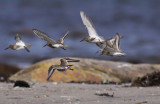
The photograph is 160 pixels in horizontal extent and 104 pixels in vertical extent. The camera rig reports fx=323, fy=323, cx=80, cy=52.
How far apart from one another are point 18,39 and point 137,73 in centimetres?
1051

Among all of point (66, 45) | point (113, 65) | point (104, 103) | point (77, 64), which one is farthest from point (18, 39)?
point (113, 65)

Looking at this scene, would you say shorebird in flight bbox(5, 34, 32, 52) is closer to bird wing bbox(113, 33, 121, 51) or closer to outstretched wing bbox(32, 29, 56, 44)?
outstretched wing bbox(32, 29, 56, 44)

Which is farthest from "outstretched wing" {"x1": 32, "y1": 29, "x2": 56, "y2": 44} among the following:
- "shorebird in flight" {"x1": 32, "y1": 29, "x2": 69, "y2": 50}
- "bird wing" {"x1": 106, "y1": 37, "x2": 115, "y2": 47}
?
"bird wing" {"x1": 106, "y1": 37, "x2": 115, "y2": 47}

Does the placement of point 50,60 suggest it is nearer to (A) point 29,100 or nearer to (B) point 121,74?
(B) point 121,74

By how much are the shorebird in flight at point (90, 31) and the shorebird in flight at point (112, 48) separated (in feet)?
0.32

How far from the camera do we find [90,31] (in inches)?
127

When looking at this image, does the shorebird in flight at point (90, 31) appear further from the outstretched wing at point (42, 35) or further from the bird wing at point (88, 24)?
the outstretched wing at point (42, 35)

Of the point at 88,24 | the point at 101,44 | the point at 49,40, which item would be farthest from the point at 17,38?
the point at 101,44

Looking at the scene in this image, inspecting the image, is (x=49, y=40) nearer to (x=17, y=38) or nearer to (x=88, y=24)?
(x=88, y=24)

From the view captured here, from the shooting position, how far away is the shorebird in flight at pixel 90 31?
10.0 feet

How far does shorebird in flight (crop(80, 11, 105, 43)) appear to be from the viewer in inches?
120

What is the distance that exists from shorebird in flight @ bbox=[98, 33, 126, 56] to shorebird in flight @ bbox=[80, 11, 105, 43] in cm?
10

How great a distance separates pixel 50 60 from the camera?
13.2 m

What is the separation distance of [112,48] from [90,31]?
288mm
